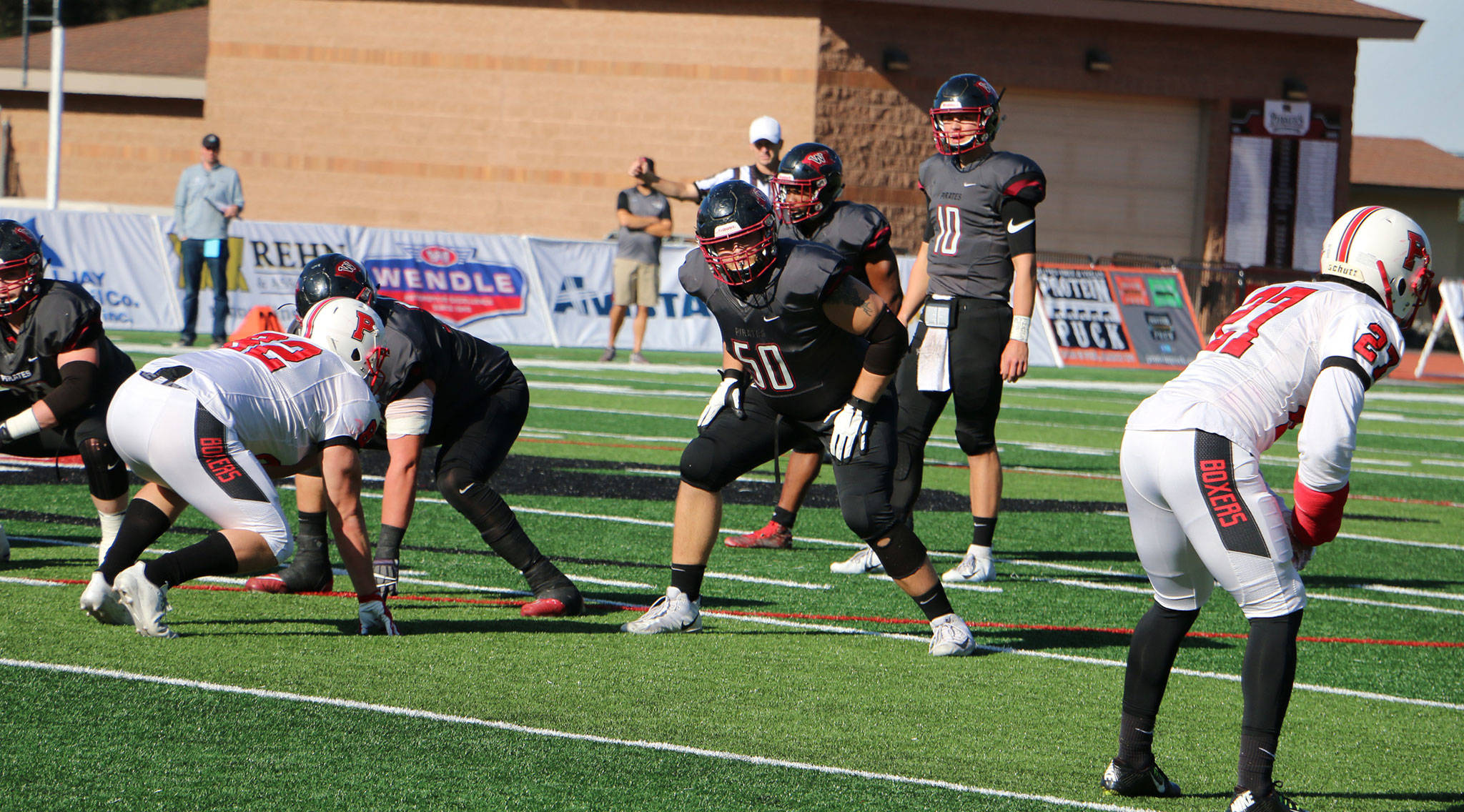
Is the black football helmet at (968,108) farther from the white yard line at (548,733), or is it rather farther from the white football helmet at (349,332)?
the white yard line at (548,733)

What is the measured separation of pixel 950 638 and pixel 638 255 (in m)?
13.6

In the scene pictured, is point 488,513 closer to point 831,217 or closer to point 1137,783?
point 831,217

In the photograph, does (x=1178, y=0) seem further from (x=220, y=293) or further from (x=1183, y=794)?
(x=1183, y=794)

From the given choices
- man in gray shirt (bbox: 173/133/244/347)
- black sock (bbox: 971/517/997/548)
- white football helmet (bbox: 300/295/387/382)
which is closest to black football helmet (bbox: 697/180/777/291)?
white football helmet (bbox: 300/295/387/382)

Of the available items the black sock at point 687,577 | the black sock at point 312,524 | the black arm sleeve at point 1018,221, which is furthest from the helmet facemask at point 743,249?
the black arm sleeve at point 1018,221

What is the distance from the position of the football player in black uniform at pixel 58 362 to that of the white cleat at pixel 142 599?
129 centimetres

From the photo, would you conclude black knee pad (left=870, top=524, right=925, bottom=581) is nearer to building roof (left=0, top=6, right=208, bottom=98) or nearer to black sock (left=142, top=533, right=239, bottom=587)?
black sock (left=142, top=533, right=239, bottom=587)

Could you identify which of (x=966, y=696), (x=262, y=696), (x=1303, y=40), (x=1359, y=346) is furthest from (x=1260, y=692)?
(x=1303, y=40)

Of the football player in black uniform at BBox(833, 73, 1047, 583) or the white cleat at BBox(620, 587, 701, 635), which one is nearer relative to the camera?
the white cleat at BBox(620, 587, 701, 635)

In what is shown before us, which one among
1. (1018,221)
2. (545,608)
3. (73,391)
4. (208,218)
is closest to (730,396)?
(545,608)

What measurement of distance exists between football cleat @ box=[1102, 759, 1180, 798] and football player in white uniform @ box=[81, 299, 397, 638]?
268 centimetres

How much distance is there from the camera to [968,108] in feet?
23.7

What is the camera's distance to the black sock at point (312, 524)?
21.3 feet

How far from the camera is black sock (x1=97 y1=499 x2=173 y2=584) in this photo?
5.50 m
